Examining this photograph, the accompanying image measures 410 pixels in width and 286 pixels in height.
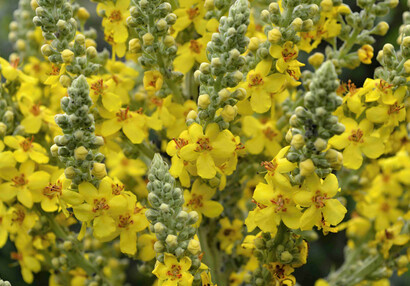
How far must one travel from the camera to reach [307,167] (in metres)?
0.96

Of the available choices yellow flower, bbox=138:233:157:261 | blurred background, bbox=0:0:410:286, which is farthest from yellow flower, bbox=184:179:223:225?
blurred background, bbox=0:0:410:286

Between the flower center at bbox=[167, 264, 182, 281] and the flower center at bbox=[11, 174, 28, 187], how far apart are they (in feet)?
1.60

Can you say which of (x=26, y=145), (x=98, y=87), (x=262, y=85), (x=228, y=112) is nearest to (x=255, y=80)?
(x=262, y=85)

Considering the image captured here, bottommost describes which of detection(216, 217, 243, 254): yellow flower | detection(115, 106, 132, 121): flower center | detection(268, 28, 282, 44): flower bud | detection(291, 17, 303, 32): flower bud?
detection(216, 217, 243, 254): yellow flower

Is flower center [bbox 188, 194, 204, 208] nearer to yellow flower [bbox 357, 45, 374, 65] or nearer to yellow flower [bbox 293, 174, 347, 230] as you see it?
yellow flower [bbox 293, 174, 347, 230]

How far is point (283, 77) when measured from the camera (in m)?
1.24

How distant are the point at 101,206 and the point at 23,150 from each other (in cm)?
30

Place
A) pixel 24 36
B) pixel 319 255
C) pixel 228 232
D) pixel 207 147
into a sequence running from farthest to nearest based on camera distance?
pixel 319 255 → pixel 24 36 → pixel 228 232 → pixel 207 147

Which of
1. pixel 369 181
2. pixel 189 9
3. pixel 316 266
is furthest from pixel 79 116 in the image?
pixel 316 266

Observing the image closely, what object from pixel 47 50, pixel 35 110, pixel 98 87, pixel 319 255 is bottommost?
pixel 319 255

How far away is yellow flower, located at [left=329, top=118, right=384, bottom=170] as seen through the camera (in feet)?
4.13

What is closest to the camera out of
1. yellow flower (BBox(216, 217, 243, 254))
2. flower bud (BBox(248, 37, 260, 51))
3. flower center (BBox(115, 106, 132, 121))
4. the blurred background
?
flower bud (BBox(248, 37, 260, 51))

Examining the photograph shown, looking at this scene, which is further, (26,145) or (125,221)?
(26,145)

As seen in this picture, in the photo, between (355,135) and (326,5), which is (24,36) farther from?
(355,135)
